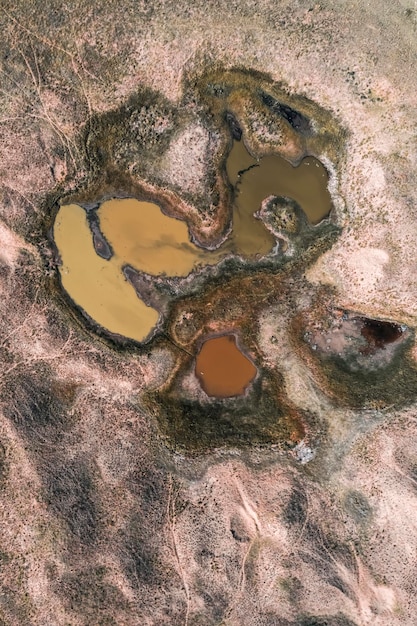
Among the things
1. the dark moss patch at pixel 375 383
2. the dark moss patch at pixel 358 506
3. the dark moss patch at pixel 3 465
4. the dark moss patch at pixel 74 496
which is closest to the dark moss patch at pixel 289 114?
the dark moss patch at pixel 375 383

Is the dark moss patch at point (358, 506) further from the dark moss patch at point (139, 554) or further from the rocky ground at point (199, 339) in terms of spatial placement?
the dark moss patch at point (139, 554)

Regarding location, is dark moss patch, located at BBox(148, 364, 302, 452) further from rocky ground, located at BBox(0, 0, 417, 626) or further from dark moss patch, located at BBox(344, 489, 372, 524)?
dark moss patch, located at BBox(344, 489, 372, 524)

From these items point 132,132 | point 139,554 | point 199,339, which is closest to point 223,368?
point 199,339

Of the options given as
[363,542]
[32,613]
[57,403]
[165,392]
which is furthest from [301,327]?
[32,613]

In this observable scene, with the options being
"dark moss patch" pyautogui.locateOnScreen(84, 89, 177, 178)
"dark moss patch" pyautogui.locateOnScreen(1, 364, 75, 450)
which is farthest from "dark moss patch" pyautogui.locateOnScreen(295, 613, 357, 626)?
"dark moss patch" pyautogui.locateOnScreen(84, 89, 177, 178)

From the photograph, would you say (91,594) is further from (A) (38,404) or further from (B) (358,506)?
(B) (358,506)

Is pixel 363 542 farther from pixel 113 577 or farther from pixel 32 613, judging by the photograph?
pixel 32 613

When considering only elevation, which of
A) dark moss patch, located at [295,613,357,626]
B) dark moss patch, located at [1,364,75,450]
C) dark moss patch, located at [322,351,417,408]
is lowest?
dark moss patch, located at [1,364,75,450]
